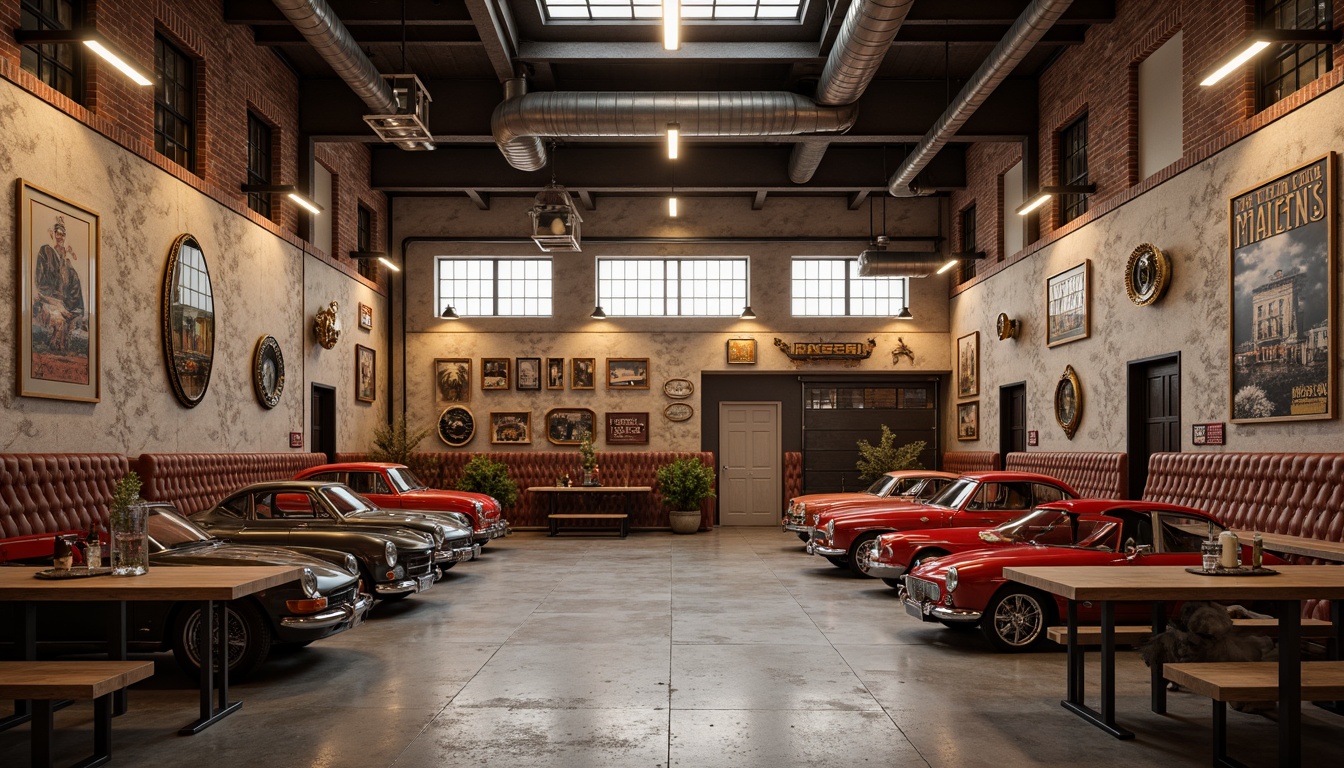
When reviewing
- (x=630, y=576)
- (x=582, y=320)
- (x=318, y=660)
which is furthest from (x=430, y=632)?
(x=582, y=320)

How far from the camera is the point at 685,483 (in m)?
18.9

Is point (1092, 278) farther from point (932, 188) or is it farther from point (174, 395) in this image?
point (174, 395)

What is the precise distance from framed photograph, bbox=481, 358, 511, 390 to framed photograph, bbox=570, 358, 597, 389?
1.38 m

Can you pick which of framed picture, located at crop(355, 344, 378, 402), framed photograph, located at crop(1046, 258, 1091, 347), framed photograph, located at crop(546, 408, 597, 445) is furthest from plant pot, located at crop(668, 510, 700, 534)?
framed photograph, located at crop(1046, 258, 1091, 347)

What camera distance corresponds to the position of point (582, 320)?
20453 mm

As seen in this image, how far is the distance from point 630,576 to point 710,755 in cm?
740

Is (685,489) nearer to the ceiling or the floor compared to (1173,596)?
nearer to the floor

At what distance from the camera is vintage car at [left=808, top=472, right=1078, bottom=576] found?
11.2 m

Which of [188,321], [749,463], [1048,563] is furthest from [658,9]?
[749,463]

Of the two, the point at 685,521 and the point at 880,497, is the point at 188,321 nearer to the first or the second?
the point at 880,497

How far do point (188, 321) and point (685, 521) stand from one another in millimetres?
10307

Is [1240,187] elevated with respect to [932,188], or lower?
lower

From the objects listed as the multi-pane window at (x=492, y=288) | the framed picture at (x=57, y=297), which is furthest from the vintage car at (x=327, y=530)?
the multi-pane window at (x=492, y=288)

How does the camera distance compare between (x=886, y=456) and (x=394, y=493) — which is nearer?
(x=394, y=493)
